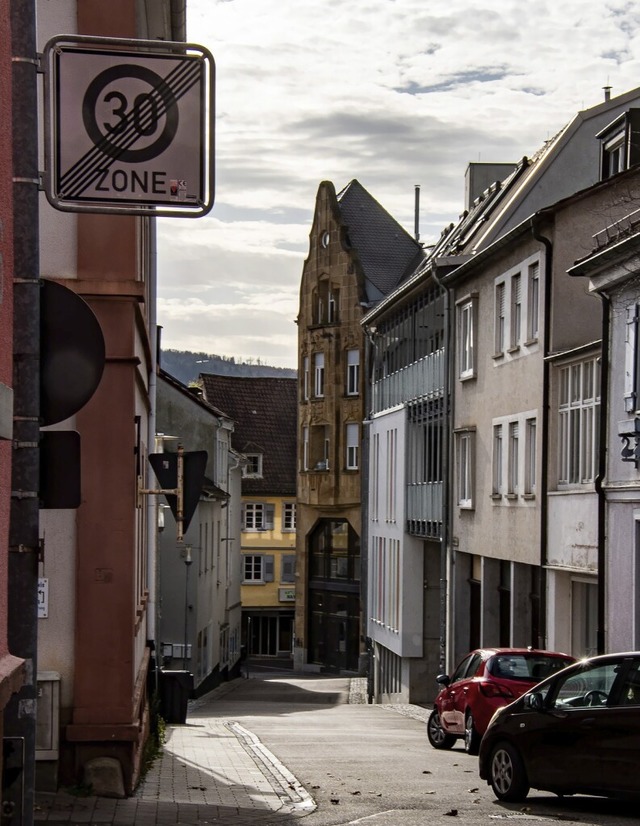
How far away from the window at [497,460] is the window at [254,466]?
4911 centimetres

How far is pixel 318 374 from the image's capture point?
6388cm

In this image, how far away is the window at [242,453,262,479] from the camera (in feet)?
269

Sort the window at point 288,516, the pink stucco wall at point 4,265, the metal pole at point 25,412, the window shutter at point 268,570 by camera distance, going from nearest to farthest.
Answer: the metal pole at point 25,412, the pink stucco wall at point 4,265, the window shutter at point 268,570, the window at point 288,516

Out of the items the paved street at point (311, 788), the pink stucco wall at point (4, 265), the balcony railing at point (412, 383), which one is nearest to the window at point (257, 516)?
the balcony railing at point (412, 383)

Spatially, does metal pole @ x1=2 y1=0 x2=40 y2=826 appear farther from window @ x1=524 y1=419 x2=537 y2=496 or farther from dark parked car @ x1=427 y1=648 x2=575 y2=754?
window @ x1=524 y1=419 x2=537 y2=496

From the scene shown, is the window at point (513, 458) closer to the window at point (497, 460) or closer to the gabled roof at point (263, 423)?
the window at point (497, 460)

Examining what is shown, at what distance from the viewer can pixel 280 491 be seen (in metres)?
82.4

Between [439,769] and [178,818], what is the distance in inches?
267

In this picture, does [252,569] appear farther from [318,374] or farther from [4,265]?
[4,265]

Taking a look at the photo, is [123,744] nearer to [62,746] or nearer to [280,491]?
[62,746]

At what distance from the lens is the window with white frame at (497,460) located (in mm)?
32938

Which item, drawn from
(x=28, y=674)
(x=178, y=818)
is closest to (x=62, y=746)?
(x=178, y=818)

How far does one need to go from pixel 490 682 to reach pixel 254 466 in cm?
6164

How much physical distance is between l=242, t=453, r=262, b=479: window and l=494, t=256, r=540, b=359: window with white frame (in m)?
49.4
